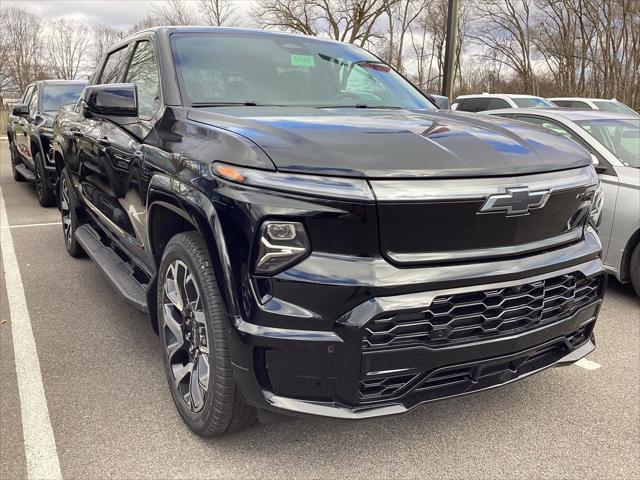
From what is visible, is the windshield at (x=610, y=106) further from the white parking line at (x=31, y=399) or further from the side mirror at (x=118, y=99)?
the white parking line at (x=31, y=399)

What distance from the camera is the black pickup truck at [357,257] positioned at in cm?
197

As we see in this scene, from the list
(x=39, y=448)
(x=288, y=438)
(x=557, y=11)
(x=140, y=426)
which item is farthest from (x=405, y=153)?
(x=557, y=11)

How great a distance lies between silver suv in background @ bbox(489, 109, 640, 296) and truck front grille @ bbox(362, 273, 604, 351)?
92.4 inches

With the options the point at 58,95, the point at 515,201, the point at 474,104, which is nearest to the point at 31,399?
the point at 515,201

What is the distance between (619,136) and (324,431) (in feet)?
13.3

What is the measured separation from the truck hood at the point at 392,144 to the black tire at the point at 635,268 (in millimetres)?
2168

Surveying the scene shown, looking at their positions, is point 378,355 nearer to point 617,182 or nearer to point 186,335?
point 186,335

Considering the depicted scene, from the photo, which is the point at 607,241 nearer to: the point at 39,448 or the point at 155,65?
the point at 155,65

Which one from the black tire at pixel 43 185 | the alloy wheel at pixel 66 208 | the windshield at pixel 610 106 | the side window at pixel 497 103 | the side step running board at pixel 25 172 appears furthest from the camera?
the windshield at pixel 610 106

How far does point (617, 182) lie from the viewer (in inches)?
177

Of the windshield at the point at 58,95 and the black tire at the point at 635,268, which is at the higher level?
the windshield at the point at 58,95

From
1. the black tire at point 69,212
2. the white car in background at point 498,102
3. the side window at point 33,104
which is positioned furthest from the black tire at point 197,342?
the white car in background at point 498,102

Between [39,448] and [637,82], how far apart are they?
31.7 metres

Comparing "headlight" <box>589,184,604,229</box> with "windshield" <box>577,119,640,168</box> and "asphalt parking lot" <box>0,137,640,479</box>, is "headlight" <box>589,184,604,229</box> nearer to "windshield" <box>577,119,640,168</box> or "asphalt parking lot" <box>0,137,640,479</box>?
"asphalt parking lot" <box>0,137,640,479</box>
